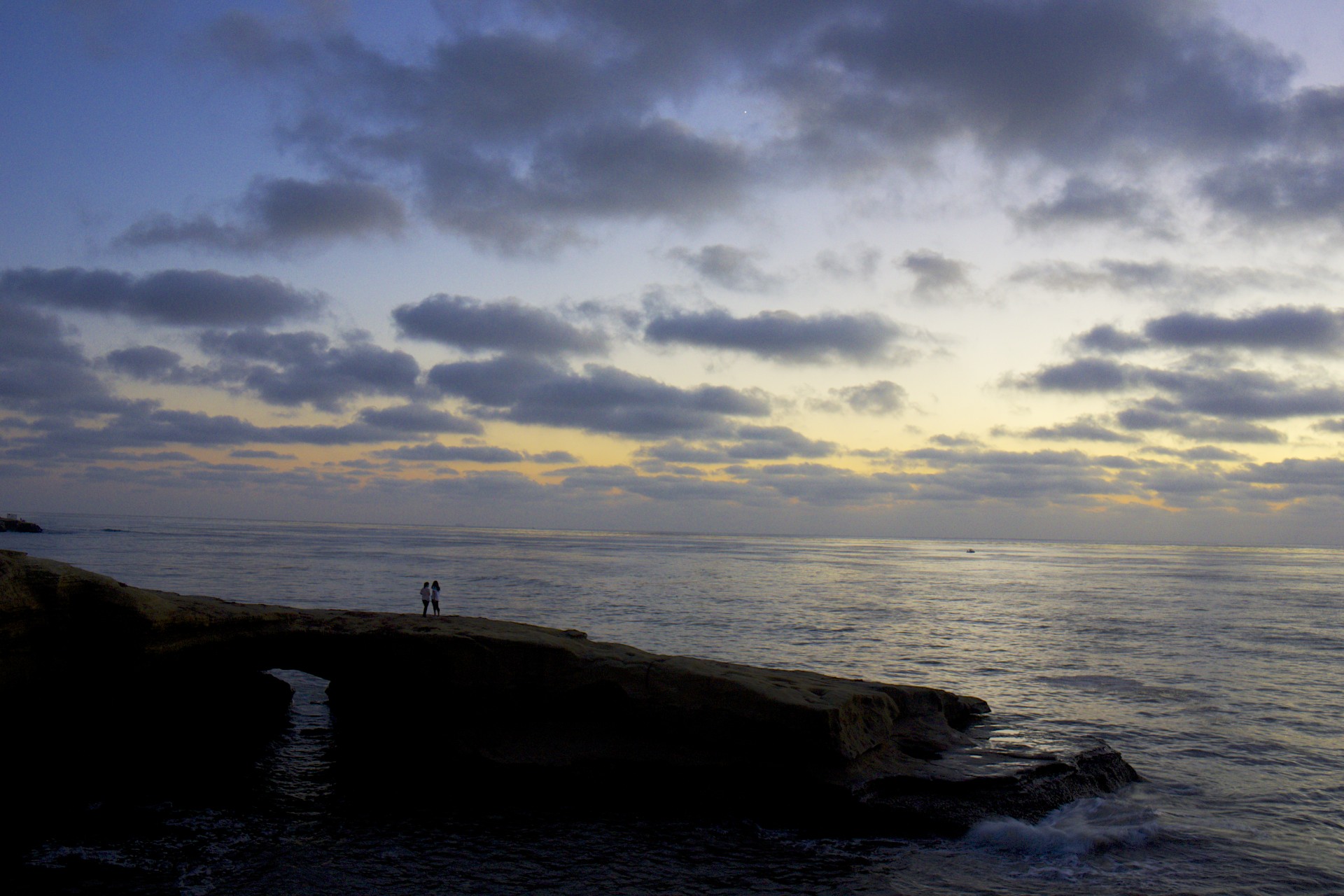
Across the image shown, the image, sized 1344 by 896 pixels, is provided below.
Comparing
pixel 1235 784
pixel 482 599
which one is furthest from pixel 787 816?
pixel 482 599

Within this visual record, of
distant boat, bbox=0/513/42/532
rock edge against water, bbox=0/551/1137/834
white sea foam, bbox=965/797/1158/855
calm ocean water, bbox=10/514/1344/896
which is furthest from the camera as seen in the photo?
distant boat, bbox=0/513/42/532

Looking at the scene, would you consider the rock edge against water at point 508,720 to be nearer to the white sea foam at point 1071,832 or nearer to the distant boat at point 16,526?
the white sea foam at point 1071,832

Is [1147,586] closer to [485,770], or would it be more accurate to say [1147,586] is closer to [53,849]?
[485,770]

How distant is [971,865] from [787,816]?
3.34 meters

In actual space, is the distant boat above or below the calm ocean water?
above

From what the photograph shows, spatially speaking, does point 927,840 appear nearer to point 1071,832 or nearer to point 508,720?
point 1071,832

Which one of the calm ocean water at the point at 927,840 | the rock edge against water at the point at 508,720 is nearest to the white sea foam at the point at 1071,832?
→ the calm ocean water at the point at 927,840

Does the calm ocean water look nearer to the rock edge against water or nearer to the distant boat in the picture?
the rock edge against water

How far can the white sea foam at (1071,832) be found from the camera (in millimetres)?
13766

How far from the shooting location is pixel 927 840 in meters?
14.1

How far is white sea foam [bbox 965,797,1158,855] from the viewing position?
13.8 metres

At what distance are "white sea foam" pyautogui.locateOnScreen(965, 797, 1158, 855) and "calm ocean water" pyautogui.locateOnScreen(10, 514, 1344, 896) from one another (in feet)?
0.16

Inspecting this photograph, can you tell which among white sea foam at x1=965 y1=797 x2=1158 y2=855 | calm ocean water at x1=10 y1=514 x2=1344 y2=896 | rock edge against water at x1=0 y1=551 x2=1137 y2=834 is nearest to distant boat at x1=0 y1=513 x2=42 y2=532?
calm ocean water at x1=10 y1=514 x2=1344 y2=896

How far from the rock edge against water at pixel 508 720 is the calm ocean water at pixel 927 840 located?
0.79m
